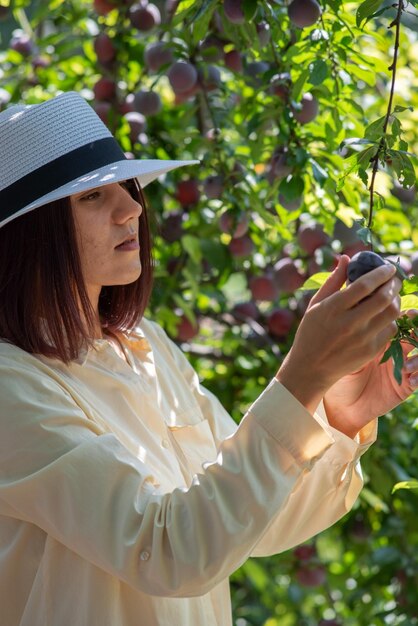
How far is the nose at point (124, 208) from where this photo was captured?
146 cm

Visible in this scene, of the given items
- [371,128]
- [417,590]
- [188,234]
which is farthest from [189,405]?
[417,590]

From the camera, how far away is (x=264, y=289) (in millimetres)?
2512

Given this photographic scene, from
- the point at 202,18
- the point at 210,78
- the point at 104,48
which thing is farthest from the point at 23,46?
the point at 202,18

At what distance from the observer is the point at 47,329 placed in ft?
4.75

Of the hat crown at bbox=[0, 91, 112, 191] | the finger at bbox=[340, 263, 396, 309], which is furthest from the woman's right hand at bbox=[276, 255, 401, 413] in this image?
the hat crown at bbox=[0, 91, 112, 191]

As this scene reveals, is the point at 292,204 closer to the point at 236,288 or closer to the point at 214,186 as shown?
the point at 214,186

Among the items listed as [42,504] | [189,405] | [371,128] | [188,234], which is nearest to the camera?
[42,504]

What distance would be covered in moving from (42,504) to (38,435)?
0.27 feet

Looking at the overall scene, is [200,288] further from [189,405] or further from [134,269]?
[134,269]

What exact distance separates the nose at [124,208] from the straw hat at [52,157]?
0.03 m

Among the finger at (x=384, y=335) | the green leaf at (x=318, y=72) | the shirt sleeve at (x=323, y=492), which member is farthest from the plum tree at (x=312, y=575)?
the finger at (x=384, y=335)

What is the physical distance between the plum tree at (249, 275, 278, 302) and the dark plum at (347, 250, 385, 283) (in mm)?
1314

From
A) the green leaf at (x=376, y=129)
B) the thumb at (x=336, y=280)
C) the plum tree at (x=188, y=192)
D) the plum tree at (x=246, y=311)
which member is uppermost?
the green leaf at (x=376, y=129)

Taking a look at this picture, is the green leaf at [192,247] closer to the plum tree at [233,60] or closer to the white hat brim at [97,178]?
the plum tree at [233,60]
